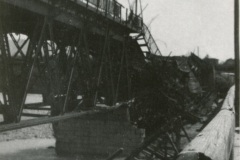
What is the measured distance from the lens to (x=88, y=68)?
14.5 meters

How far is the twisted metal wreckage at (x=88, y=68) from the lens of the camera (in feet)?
32.8

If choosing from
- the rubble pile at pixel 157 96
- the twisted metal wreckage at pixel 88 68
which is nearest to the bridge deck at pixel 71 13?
the twisted metal wreckage at pixel 88 68

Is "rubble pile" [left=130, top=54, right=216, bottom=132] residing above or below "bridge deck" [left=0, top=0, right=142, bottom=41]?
below

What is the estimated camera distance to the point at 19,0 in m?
9.38

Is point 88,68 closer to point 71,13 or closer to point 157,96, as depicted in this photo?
point 71,13

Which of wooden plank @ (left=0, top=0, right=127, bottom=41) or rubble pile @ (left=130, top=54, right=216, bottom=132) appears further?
rubble pile @ (left=130, top=54, right=216, bottom=132)

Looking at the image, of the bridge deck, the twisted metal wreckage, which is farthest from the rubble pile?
the bridge deck

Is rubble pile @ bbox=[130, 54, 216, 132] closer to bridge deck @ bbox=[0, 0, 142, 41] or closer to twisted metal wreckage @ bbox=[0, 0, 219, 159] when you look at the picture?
twisted metal wreckage @ bbox=[0, 0, 219, 159]

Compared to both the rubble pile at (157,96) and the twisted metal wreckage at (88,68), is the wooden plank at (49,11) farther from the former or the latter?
the rubble pile at (157,96)

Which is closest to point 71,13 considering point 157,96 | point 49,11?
point 49,11

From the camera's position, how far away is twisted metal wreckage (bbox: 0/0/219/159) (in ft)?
32.8

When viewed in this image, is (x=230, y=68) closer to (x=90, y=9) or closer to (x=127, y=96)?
(x=127, y=96)

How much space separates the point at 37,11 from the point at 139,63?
12.0 metres

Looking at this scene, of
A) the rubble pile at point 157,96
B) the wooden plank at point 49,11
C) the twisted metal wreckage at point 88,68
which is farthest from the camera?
the rubble pile at point 157,96
